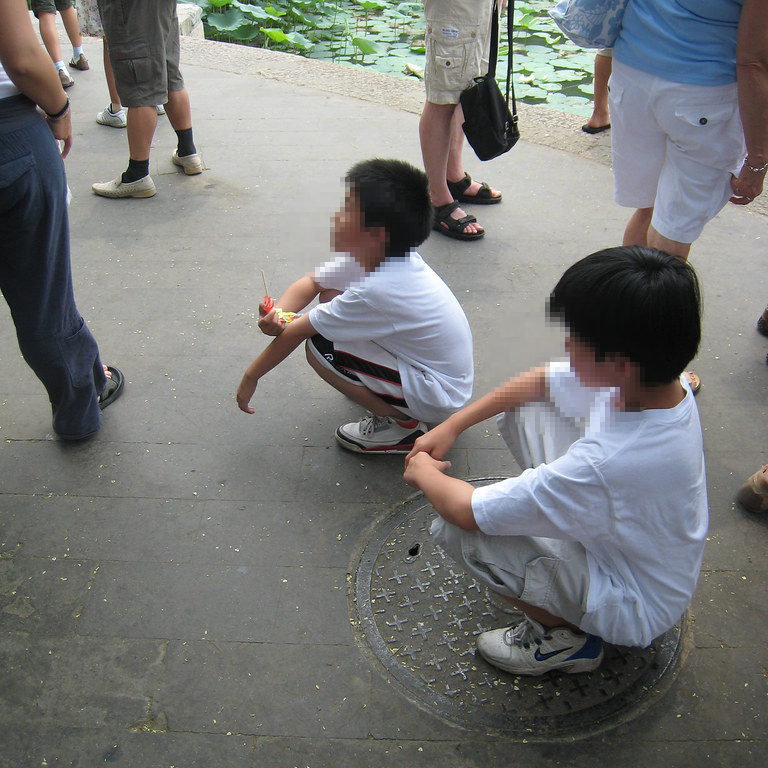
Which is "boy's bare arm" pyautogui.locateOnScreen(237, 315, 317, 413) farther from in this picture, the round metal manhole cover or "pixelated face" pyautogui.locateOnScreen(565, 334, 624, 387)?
"pixelated face" pyautogui.locateOnScreen(565, 334, 624, 387)

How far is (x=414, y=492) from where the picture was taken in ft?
8.30

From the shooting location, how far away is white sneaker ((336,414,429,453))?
2666 millimetres

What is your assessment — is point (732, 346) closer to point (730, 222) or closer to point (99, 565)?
point (730, 222)

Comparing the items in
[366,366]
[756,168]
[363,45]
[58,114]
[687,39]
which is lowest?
[363,45]

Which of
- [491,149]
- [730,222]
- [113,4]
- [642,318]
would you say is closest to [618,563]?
[642,318]

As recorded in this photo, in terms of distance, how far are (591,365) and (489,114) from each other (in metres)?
2.34

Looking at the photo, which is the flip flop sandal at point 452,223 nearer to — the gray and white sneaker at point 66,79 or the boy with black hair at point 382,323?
the boy with black hair at point 382,323

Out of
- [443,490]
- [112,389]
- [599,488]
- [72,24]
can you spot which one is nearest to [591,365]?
[599,488]

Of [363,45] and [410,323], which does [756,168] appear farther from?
[363,45]

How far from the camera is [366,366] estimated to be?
2561 millimetres

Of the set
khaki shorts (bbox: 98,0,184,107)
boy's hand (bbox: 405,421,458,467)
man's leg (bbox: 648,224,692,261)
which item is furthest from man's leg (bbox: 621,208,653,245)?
khaki shorts (bbox: 98,0,184,107)

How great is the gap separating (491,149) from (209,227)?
1.51 m

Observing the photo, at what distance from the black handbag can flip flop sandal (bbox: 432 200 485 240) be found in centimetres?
34

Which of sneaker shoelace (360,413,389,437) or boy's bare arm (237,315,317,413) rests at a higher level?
boy's bare arm (237,315,317,413)
